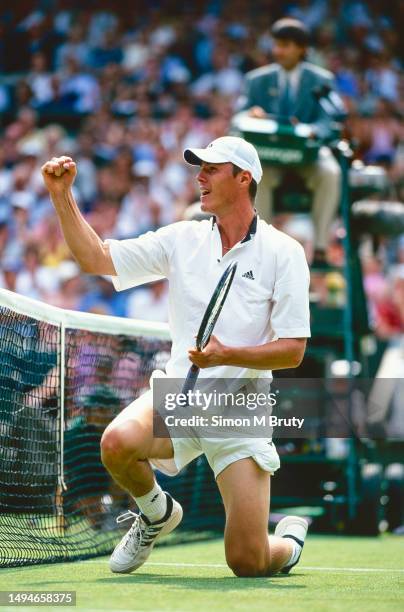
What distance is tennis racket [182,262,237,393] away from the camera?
18.7 ft

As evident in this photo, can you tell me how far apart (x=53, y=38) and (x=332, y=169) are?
999 cm

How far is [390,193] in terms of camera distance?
10.4m

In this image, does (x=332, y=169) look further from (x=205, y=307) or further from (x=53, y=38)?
(x=53, y=38)

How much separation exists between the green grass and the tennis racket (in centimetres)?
90

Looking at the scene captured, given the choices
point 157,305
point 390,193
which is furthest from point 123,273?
point 157,305

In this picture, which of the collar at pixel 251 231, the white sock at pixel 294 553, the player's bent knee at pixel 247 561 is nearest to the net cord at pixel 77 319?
the collar at pixel 251 231

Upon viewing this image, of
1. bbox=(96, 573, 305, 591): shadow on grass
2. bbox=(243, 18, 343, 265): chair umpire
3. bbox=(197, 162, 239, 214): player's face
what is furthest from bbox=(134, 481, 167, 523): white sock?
bbox=(243, 18, 343, 265): chair umpire

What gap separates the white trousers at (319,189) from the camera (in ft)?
33.2

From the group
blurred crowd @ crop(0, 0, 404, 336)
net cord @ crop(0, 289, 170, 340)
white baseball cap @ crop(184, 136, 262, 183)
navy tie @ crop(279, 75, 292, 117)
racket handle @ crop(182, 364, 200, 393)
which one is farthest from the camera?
blurred crowd @ crop(0, 0, 404, 336)

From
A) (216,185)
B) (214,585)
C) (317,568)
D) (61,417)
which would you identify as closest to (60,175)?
(216,185)

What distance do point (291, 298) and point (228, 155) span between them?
2.46 ft

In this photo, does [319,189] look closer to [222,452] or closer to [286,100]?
[286,100]

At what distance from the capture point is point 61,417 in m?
7.35

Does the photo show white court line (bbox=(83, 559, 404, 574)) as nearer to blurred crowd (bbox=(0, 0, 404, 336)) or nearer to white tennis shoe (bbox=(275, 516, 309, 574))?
white tennis shoe (bbox=(275, 516, 309, 574))
